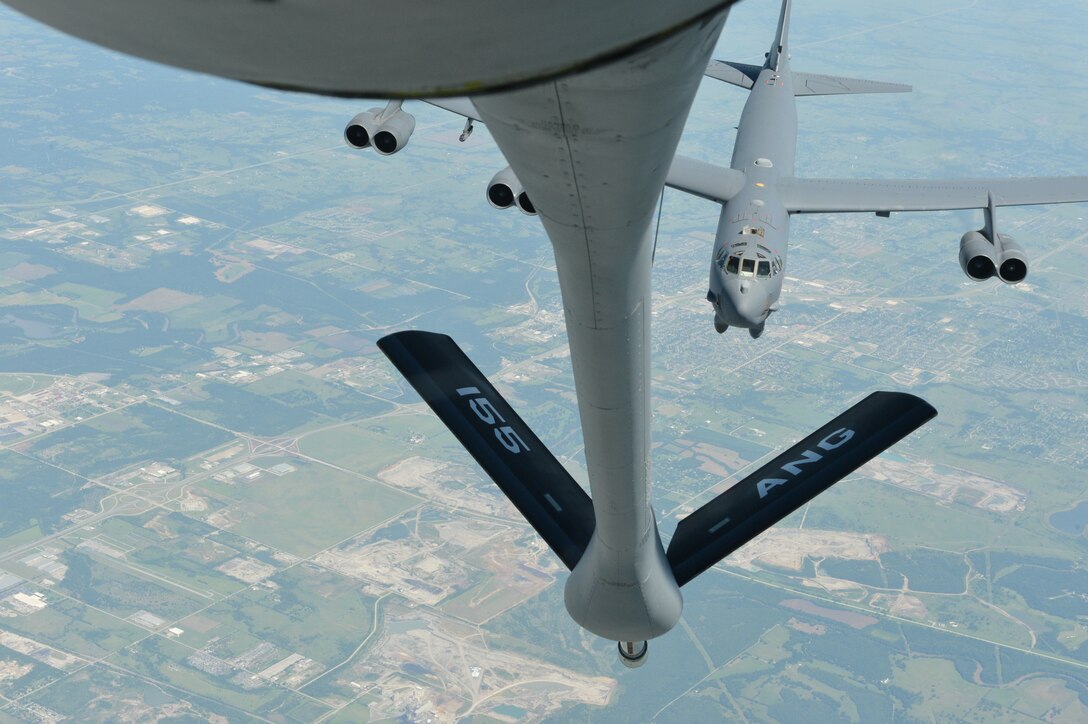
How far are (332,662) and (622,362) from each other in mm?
122079

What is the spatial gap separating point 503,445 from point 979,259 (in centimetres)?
2278

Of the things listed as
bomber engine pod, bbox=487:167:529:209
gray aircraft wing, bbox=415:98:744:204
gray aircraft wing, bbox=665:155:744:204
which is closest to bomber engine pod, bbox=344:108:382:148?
bomber engine pod, bbox=487:167:529:209

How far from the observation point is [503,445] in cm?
1861

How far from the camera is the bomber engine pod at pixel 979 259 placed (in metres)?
36.3

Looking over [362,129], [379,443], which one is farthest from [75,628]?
A: [362,129]

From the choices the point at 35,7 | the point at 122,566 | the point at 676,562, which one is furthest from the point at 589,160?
the point at 122,566

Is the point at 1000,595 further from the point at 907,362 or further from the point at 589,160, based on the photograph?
the point at 589,160

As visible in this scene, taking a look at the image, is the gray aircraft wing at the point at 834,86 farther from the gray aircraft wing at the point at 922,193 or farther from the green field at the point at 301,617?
the green field at the point at 301,617

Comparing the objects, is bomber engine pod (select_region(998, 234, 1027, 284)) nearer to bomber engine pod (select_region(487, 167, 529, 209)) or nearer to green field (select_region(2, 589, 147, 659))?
bomber engine pod (select_region(487, 167, 529, 209))

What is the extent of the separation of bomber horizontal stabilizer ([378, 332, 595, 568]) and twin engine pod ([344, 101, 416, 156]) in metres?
10.5

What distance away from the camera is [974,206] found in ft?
136

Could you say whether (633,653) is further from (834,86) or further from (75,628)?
(75,628)

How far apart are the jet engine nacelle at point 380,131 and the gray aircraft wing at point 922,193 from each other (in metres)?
18.6

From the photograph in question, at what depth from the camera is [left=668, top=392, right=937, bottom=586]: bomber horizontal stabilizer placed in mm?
17719
